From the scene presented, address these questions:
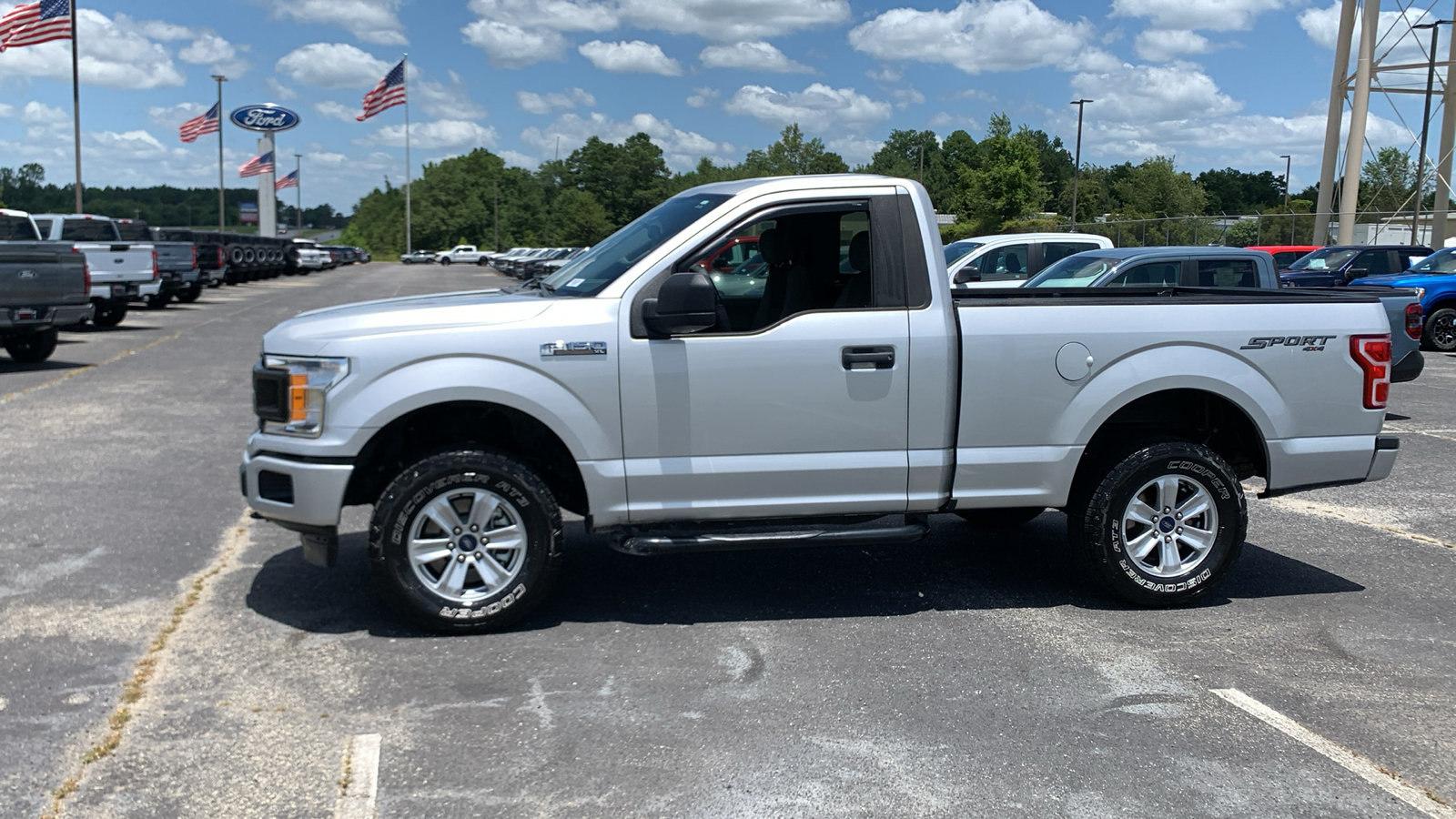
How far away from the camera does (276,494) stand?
534 cm

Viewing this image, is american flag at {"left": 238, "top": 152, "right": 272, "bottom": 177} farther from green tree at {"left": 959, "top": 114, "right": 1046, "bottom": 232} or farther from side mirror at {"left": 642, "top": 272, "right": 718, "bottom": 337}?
side mirror at {"left": 642, "top": 272, "right": 718, "bottom": 337}

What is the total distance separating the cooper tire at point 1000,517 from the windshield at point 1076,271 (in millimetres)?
6820

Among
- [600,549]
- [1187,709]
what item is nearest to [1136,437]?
[1187,709]

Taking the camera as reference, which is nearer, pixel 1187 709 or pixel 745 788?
pixel 745 788

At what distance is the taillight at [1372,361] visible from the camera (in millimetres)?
5945

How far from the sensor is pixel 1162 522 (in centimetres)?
592

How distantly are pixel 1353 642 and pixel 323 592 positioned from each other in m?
4.83

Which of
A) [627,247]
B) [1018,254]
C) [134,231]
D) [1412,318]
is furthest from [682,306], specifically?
[134,231]

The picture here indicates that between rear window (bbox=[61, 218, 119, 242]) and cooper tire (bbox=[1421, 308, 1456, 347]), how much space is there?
85.1 feet

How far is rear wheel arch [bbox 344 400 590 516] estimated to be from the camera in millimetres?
5504

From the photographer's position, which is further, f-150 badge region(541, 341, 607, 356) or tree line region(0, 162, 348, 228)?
tree line region(0, 162, 348, 228)

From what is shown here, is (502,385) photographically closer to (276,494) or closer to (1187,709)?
(276,494)

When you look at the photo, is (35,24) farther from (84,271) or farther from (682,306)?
(682,306)

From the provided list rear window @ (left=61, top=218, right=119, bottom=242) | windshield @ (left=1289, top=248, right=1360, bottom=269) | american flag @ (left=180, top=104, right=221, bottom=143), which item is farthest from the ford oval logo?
windshield @ (left=1289, top=248, right=1360, bottom=269)
